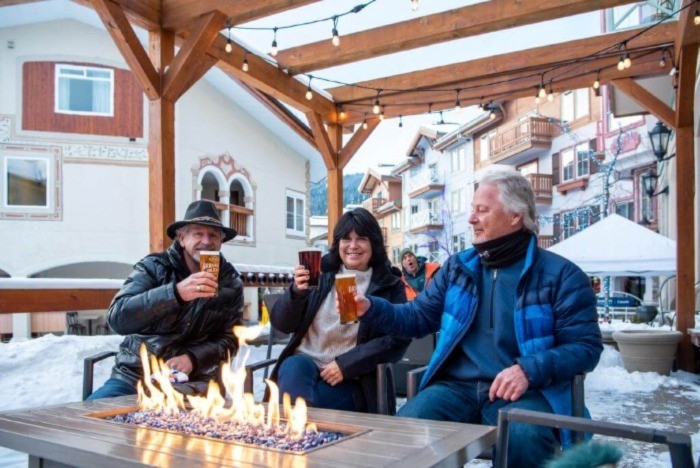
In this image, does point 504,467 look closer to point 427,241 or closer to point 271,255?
point 271,255

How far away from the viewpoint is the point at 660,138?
968cm

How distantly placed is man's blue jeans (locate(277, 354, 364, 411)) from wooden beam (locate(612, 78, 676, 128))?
5.32 meters

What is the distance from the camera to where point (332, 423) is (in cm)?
174

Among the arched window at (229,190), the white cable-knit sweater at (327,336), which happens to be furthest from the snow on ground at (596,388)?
the arched window at (229,190)

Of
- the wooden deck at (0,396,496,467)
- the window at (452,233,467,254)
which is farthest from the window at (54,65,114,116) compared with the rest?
the window at (452,233,467,254)

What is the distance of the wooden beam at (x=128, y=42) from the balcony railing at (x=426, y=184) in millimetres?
26605

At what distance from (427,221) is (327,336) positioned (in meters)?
30.3

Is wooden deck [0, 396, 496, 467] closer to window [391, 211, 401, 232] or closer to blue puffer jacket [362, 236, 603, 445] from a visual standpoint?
blue puffer jacket [362, 236, 603, 445]

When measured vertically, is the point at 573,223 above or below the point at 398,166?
below

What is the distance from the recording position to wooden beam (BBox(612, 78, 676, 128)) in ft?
20.8

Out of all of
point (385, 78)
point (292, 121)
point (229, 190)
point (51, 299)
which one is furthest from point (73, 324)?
point (385, 78)

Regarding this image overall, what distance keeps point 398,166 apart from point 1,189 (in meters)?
28.0

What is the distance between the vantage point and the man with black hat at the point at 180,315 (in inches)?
101

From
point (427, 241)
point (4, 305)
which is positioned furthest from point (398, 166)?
point (4, 305)
